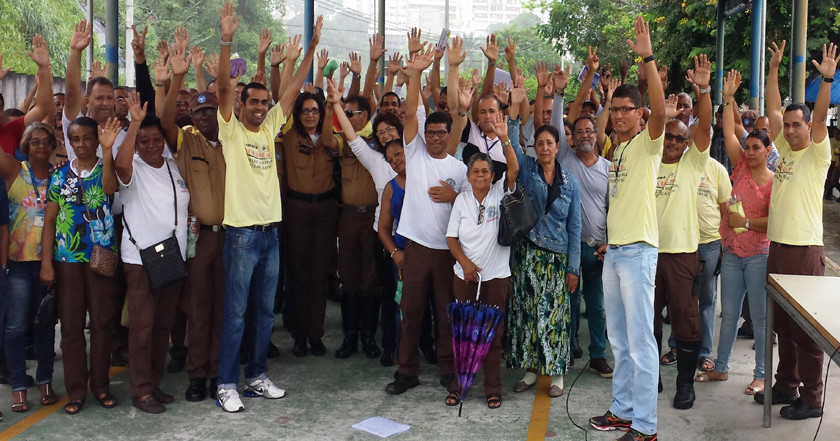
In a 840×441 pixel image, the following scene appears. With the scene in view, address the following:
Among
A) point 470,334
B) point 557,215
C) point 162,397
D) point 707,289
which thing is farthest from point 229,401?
point 707,289

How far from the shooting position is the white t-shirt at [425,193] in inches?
239

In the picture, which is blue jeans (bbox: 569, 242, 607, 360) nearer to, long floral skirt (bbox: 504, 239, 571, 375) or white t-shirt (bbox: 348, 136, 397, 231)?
long floral skirt (bbox: 504, 239, 571, 375)

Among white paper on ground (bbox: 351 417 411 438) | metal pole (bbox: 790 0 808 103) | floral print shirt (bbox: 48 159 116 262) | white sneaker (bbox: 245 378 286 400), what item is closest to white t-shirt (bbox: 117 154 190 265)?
floral print shirt (bbox: 48 159 116 262)

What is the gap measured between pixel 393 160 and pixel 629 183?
2.08 metres

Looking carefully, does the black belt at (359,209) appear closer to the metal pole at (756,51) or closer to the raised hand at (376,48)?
the raised hand at (376,48)

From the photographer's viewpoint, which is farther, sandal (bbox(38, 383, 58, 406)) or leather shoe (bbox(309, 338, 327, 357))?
leather shoe (bbox(309, 338, 327, 357))

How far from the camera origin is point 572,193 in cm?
615

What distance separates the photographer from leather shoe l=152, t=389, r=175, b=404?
5875 mm

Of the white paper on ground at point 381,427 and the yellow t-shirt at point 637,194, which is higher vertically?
the yellow t-shirt at point 637,194

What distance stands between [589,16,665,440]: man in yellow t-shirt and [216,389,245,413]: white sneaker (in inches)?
103

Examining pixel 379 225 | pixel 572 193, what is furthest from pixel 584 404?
pixel 379 225

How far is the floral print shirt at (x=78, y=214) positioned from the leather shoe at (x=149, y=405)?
1.02 meters

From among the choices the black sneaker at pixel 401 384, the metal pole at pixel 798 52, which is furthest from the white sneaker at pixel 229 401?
the metal pole at pixel 798 52

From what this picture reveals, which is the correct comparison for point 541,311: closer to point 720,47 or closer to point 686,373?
point 686,373
